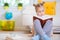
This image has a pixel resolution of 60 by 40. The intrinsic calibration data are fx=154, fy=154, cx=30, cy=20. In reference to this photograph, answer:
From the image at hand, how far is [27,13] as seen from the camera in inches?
54.2

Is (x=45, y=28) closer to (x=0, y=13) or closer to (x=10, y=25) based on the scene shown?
(x=10, y=25)

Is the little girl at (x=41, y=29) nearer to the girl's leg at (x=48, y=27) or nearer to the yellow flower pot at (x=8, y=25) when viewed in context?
the girl's leg at (x=48, y=27)

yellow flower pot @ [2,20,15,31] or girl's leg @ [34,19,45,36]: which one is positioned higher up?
girl's leg @ [34,19,45,36]

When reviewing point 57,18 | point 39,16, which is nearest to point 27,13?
point 57,18

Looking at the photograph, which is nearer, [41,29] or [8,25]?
[41,29]

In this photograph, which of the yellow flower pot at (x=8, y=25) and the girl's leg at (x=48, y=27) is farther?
the yellow flower pot at (x=8, y=25)

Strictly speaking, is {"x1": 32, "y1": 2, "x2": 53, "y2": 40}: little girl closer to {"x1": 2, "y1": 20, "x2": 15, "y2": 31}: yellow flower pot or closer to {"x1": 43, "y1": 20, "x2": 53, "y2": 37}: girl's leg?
{"x1": 43, "y1": 20, "x2": 53, "y2": 37}: girl's leg

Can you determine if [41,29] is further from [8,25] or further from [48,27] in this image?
[8,25]

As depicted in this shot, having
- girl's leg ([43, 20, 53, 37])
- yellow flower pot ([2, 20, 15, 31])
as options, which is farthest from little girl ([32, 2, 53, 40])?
yellow flower pot ([2, 20, 15, 31])

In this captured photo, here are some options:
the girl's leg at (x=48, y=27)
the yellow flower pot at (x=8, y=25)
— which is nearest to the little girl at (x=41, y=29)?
the girl's leg at (x=48, y=27)

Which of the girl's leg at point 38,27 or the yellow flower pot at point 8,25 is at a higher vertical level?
the girl's leg at point 38,27

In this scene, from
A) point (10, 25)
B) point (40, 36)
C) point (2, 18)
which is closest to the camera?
point (40, 36)

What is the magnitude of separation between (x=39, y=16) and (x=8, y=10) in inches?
18.6

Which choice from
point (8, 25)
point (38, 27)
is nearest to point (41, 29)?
point (38, 27)
